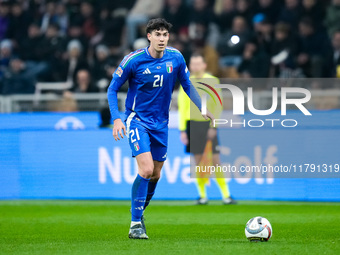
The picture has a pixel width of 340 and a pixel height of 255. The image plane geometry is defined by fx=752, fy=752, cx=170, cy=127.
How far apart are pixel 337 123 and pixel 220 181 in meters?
2.20

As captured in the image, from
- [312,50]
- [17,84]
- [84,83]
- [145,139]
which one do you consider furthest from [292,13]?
[145,139]

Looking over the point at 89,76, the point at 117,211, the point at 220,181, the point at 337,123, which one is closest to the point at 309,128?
the point at 337,123

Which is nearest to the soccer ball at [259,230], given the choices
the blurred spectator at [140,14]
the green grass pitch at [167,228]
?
the green grass pitch at [167,228]

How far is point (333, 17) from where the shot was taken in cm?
1562

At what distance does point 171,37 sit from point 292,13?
8.59 feet

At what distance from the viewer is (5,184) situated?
511 inches

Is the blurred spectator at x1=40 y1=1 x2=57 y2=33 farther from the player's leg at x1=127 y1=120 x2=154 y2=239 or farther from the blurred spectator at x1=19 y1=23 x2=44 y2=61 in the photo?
the player's leg at x1=127 y1=120 x2=154 y2=239

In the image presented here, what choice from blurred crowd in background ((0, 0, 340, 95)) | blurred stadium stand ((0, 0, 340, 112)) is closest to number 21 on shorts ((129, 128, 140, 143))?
blurred stadium stand ((0, 0, 340, 112))

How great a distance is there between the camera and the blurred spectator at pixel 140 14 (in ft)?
57.2

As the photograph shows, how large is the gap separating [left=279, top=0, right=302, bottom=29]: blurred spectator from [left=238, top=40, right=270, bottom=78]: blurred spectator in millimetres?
1127

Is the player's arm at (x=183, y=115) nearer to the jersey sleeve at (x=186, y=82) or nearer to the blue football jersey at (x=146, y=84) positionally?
the jersey sleeve at (x=186, y=82)

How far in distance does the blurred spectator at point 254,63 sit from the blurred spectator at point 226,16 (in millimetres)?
1374

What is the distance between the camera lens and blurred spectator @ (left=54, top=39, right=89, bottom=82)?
54.1 feet

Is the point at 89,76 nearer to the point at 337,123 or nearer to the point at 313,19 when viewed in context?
the point at 313,19
